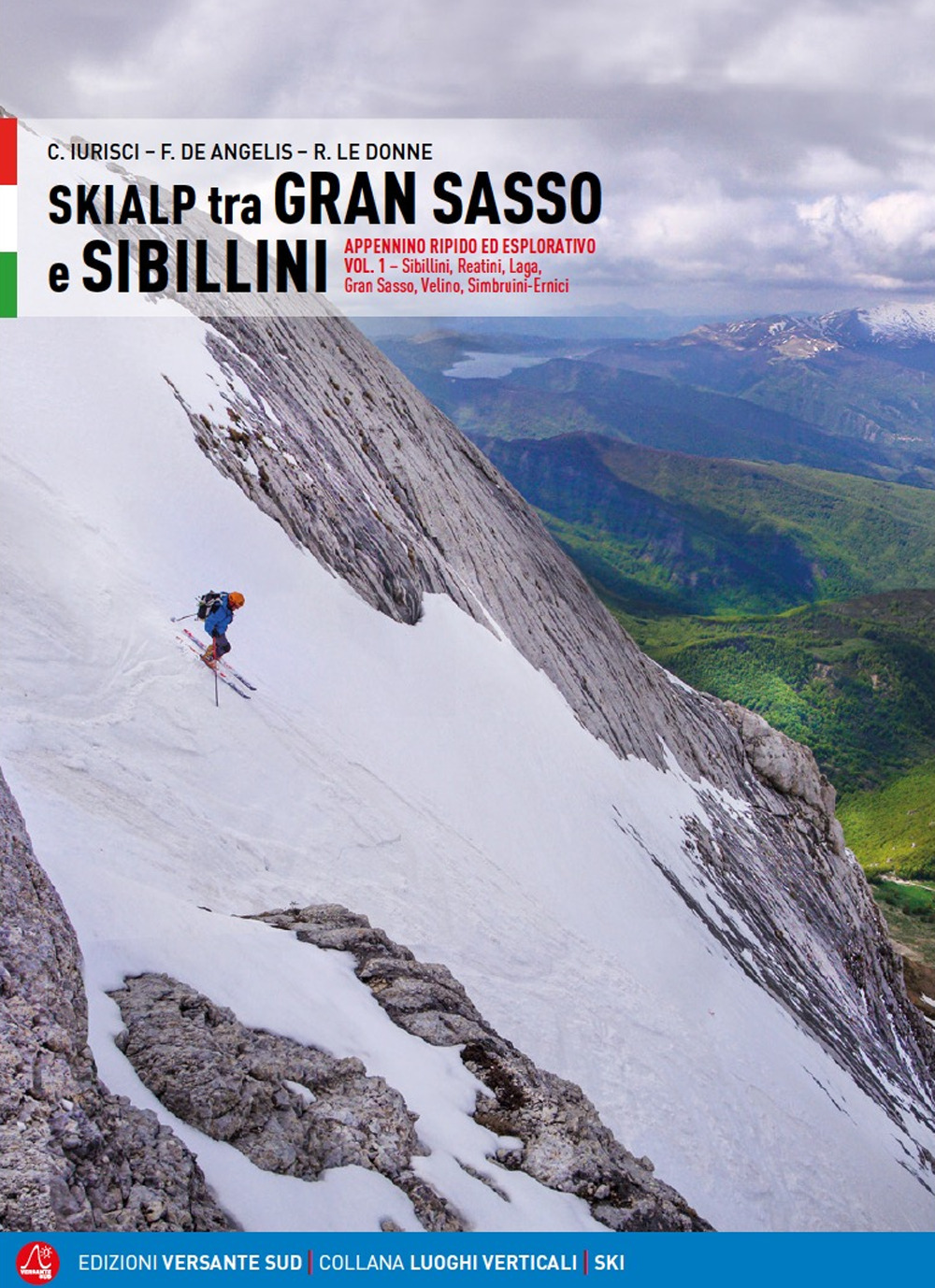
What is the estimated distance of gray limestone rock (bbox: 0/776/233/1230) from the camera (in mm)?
7824

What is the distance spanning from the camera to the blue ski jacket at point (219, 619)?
2072cm

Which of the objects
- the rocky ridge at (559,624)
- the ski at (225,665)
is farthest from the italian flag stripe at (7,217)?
the ski at (225,665)

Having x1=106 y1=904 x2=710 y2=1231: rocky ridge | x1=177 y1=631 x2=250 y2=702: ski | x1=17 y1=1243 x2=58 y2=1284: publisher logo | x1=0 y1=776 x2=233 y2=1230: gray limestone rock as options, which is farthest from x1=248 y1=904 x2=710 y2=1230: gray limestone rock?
x1=177 y1=631 x2=250 y2=702: ski

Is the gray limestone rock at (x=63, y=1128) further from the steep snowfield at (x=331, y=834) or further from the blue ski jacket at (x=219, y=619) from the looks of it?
the blue ski jacket at (x=219, y=619)

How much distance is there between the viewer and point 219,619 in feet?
67.9

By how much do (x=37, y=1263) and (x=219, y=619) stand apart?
14.3 metres

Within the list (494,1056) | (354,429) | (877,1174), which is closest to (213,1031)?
(494,1056)

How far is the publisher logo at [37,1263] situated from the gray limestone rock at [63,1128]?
182 millimetres

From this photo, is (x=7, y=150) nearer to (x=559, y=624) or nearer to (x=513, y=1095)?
(x=559, y=624)

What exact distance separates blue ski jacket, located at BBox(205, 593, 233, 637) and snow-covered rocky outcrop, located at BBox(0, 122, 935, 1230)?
3.89 ft

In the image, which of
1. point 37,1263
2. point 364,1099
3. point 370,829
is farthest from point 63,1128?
point 370,829

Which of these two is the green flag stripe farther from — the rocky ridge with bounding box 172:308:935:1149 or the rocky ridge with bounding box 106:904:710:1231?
the rocky ridge with bounding box 106:904:710:1231

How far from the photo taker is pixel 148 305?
36.9m

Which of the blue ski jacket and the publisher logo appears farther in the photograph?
the blue ski jacket
